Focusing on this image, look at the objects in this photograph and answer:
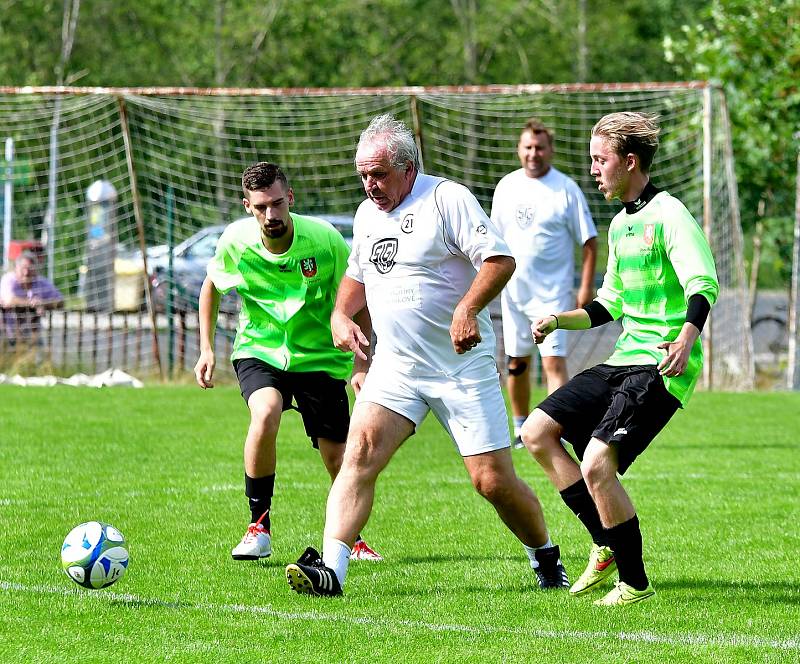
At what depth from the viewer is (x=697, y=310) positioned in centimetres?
A: 512

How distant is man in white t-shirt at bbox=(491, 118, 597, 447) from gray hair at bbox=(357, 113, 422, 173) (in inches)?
190

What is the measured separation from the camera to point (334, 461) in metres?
6.79

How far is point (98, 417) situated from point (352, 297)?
686cm

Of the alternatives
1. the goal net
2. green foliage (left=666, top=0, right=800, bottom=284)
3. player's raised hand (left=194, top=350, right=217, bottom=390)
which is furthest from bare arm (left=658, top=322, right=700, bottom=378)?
green foliage (left=666, top=0, right=800, bottom=284)

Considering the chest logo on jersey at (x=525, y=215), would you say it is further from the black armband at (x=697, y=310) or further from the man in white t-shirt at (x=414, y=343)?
the black armband at (x=697, y=310)

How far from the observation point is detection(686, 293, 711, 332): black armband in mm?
5102

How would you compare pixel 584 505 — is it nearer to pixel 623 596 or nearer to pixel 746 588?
pixel 623 596

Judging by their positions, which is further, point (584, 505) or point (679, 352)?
point (584, 505)

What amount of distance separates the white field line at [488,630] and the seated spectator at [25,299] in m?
10.9

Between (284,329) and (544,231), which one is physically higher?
(544,231)

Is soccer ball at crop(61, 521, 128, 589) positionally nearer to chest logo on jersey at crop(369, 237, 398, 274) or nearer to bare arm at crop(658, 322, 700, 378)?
chest logo on jersey at crop(369, 237, 398, 274)

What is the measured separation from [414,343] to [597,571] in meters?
1.19

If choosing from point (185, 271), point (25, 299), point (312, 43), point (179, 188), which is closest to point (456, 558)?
point (25, 299)

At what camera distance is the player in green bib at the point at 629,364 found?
5.37m
